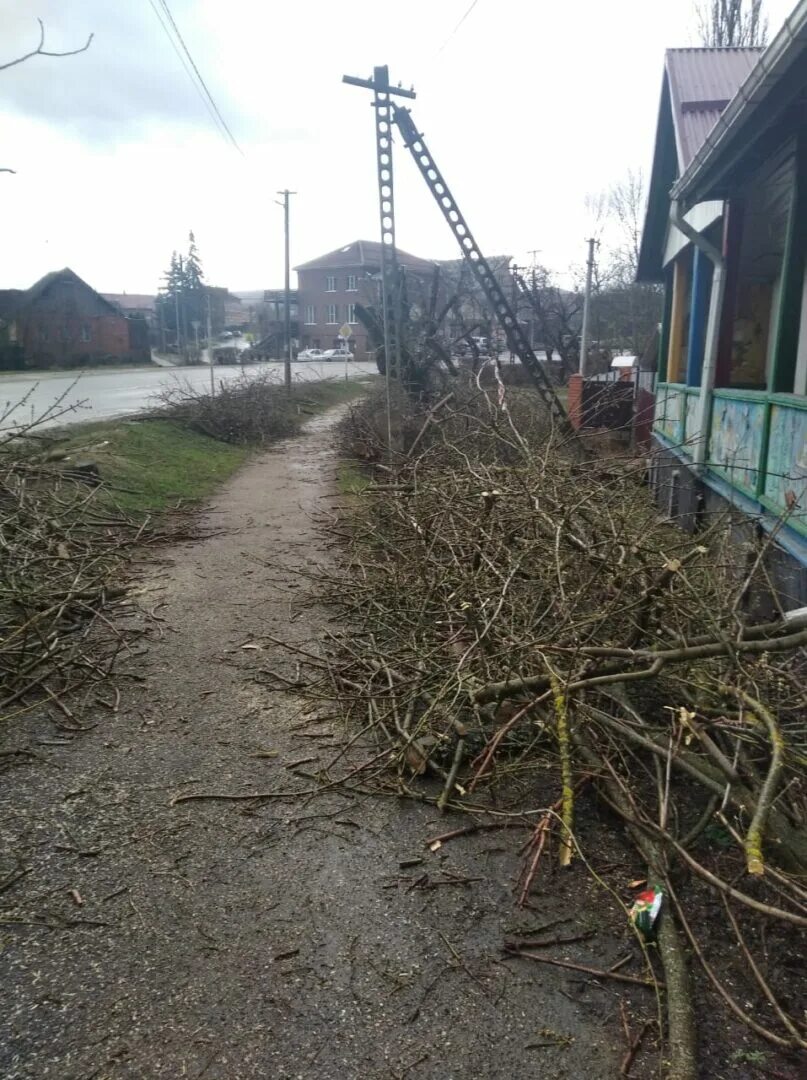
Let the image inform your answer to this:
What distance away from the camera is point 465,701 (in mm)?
3943

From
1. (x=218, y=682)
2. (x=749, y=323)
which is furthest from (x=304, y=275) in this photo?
(x=218, y=682)

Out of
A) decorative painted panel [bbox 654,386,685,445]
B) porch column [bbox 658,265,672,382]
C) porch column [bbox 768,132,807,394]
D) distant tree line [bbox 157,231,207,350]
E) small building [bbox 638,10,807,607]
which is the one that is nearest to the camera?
small building [bbox 638,10,807,607]

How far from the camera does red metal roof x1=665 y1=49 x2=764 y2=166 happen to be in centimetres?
1007

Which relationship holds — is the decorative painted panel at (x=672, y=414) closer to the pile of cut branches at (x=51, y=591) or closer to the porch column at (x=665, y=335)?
the porch column at (x=665, y=335)

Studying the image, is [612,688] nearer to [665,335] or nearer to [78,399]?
[665,335]

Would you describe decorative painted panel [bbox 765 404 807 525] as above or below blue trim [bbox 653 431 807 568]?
above

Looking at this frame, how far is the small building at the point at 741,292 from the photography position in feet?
16.8

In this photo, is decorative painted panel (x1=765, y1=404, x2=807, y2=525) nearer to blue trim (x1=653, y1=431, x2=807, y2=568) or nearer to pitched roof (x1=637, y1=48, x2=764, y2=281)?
blue trim (x1=653, y1=431, x2=807, y2=568)

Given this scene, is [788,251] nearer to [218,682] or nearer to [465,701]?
[465,701]

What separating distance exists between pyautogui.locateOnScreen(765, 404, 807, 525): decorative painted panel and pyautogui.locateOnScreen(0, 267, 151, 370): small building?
4173 cm

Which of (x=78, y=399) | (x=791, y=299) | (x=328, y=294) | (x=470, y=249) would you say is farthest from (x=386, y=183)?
(x=328, y=294)

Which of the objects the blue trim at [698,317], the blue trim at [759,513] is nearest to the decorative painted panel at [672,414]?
the blue trim at [698,317]

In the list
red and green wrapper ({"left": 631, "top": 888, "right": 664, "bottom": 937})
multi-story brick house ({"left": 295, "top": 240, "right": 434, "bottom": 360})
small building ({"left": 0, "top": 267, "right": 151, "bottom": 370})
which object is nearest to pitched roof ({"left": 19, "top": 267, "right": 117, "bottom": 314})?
small building ({"left": 0, "top": 267, "right": 151, "bottom": 370})

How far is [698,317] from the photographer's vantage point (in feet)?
32.1
